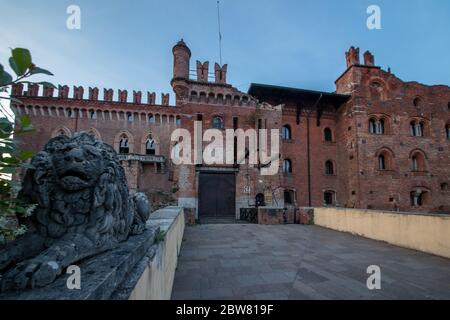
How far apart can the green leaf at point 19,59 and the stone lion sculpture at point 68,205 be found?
0.67 meters

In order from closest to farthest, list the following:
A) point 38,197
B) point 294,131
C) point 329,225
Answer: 1. point 38,197
2. point 329,225
3. point 294,131

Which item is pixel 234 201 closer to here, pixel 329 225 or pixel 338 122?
pixel 329 225

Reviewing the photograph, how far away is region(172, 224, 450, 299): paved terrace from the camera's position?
137 inches

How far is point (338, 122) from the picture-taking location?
66.2ft

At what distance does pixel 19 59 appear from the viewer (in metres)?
1.08

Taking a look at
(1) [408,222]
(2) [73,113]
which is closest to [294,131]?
(1) [408,222]

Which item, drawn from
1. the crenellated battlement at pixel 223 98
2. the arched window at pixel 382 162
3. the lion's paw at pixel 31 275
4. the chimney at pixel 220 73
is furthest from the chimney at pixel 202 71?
the lion's paw at pixel 31 275

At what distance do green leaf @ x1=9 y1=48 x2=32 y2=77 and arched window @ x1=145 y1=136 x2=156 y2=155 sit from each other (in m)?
27.7

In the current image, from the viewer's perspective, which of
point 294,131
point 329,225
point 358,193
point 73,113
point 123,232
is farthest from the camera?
A: point 73,113

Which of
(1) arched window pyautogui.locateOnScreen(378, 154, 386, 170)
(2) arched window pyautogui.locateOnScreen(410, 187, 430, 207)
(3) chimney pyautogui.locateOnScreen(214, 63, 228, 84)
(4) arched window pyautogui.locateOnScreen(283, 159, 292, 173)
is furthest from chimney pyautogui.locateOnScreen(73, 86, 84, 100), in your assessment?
(2) arched window pyautogui.locateOnScreen(410, 187, 430, 207)

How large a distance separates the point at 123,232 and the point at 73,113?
96.3 ft

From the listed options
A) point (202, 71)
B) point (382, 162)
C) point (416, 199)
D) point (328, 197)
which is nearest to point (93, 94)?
point (202, 71)

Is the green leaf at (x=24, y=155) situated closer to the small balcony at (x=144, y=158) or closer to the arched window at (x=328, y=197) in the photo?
the arched window at (x=328, y=197)

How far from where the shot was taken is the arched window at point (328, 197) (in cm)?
1917
